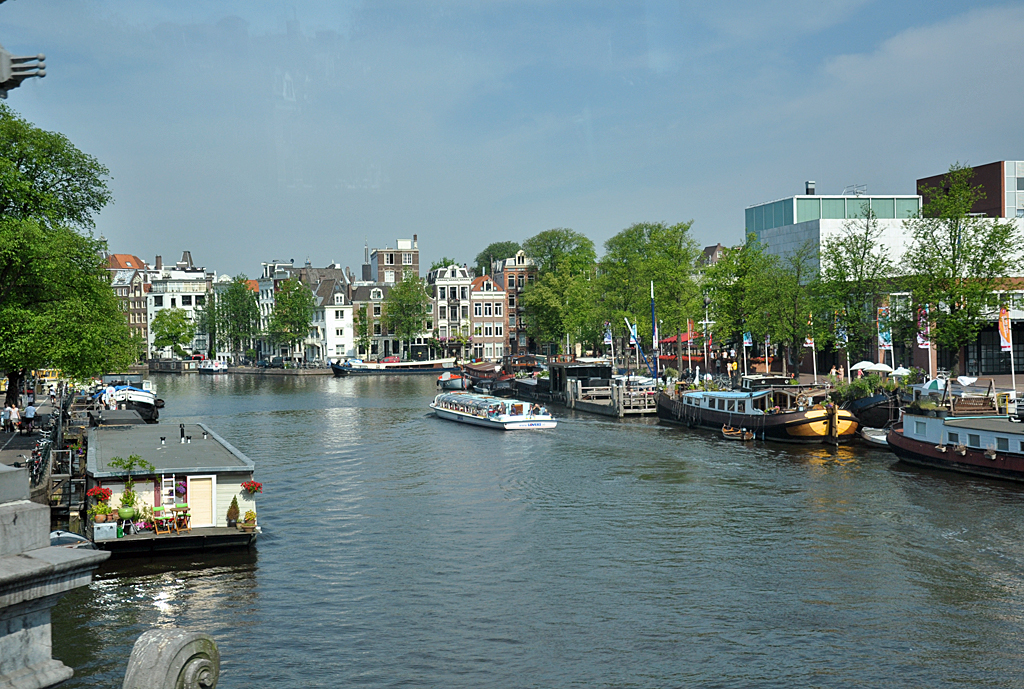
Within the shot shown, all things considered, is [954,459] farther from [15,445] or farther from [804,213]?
[804,213]

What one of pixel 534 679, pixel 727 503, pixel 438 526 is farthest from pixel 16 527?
pixel 727 503

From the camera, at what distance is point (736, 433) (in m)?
57.1

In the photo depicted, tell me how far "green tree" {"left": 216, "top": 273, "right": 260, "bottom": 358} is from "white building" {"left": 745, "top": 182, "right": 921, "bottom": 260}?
101m

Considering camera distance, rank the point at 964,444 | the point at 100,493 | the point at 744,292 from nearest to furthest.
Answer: the point at 100,493 < the point at 964,444 < the point at 744,292

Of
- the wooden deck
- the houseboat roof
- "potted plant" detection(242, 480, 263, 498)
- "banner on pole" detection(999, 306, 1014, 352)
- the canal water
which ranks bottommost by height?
the canal water

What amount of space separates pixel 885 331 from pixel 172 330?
14828 centimetres

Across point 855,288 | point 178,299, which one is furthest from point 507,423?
point 178,299

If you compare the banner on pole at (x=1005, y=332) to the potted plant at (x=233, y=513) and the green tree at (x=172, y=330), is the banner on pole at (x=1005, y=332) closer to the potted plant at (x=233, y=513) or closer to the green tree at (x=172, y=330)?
the potted plant at (x=233, y=513)

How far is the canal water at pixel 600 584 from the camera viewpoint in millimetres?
20375

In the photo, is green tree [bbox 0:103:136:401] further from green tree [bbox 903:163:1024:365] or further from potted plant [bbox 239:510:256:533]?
green tree [bbox 903:163:1024:365]

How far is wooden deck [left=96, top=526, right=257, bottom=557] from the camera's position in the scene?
27859 millimetres

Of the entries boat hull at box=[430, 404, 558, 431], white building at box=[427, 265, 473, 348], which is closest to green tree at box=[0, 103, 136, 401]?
boat hull at box=[430, 404, 558, 431]

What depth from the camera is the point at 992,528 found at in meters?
31.0

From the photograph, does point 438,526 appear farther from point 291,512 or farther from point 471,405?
point 471,405
